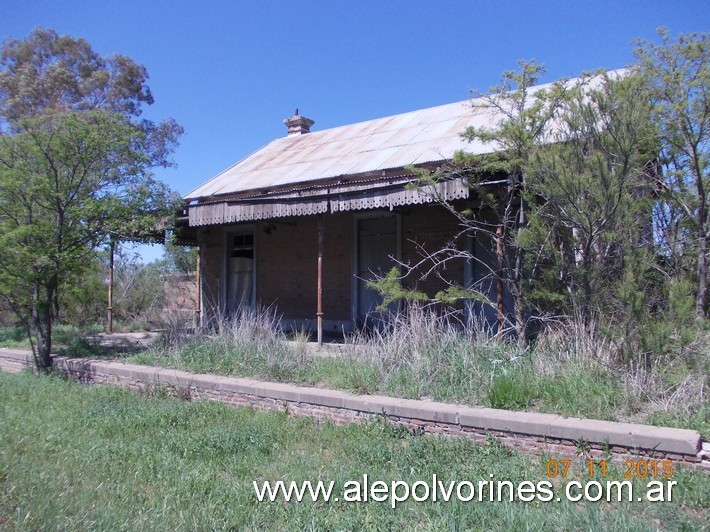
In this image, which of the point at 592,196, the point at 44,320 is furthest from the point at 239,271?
the point at 592,196

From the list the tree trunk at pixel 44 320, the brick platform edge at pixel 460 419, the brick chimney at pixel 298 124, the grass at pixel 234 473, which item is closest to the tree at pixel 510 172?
the brick platform edge at pixel 460 419

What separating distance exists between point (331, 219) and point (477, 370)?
690 cm

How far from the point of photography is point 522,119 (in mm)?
6945

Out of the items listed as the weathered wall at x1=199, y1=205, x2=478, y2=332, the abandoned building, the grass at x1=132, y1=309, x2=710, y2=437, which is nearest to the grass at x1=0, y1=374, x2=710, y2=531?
the grass at x1=132, y1=309, x2=710, y2=437

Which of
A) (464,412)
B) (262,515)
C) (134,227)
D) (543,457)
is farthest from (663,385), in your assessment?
(134,227)

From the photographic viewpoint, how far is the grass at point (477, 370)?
16.2 feet

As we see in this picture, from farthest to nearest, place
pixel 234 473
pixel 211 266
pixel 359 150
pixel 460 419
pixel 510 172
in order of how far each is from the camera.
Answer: pixel 211 266 → pixel 359 150 → pixel 510 172 → pixel 460 419 → pixel 234 473

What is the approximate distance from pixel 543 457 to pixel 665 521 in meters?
1.16

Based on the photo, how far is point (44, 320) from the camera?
964 cm

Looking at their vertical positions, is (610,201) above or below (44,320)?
above

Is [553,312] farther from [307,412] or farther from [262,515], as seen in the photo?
[262,515]

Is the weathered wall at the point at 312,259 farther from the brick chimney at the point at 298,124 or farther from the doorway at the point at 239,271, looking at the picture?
the brick chimney at the point at 298,124

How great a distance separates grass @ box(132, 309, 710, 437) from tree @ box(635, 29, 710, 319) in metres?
1.90

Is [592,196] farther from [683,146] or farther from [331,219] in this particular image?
[331,219]
